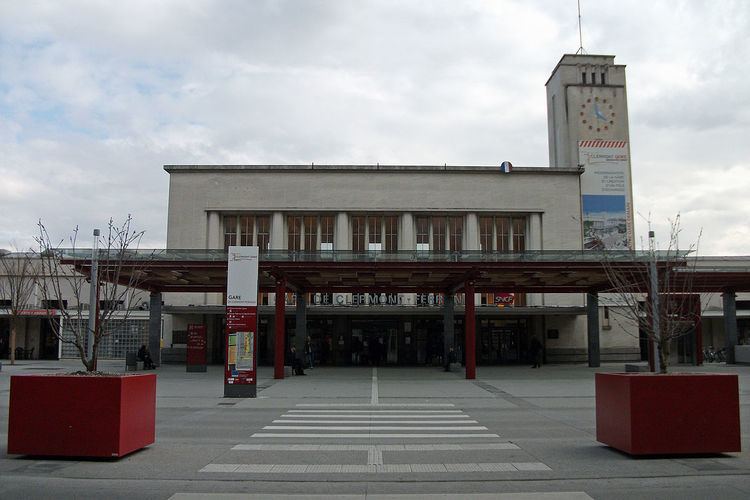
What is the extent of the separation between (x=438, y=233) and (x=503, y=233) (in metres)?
4.30

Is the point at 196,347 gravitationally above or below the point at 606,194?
below

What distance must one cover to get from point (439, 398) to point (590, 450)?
35.0 ft

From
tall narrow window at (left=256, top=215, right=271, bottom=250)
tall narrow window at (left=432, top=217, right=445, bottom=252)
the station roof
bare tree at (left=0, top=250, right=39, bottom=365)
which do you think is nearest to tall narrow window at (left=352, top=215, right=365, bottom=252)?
tall narrow window at (left=432, top=217, right=445, bottom=252)

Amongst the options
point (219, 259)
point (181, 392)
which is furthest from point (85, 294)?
point (181, 392)

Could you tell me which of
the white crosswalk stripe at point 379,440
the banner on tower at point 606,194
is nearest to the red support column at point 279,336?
the white crosswalk stripe at point 379,440

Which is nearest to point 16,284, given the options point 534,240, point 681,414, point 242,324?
point 242,324

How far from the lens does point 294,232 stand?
1802 inches

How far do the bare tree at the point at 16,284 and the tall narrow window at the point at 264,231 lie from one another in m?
13.1

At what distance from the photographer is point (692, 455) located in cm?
1054

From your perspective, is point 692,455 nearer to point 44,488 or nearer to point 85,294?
point 44,488

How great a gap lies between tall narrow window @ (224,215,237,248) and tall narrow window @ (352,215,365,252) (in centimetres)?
767

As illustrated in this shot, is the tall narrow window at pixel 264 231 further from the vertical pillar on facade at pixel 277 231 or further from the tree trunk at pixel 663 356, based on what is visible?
the tree trunk at pixel 663 356

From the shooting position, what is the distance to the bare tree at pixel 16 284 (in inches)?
1624

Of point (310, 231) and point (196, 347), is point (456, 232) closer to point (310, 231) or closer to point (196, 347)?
point (310, 231)
